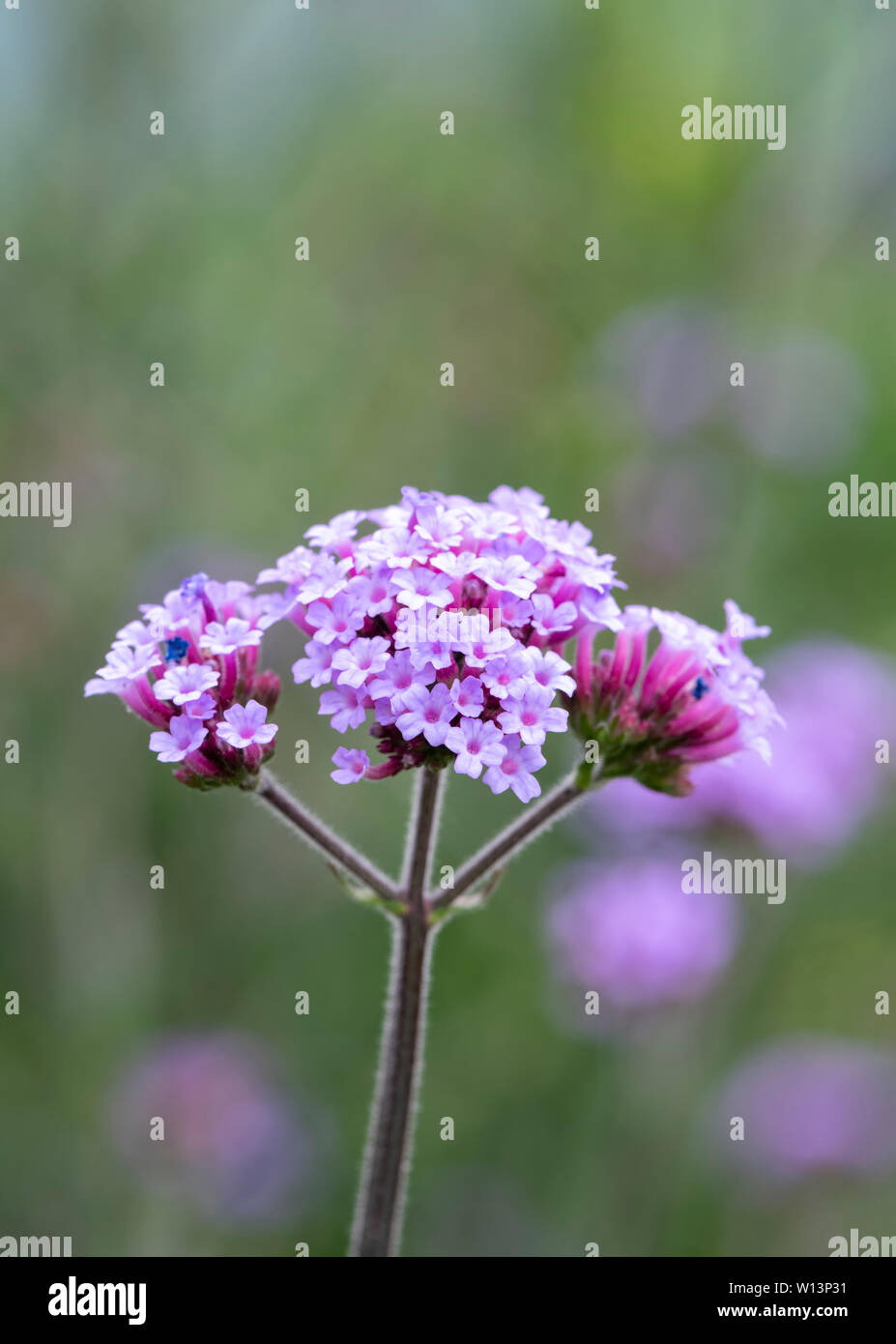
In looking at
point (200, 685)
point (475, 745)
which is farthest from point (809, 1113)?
point (200, 685)

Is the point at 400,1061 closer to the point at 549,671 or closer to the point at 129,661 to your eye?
the point at 549,671

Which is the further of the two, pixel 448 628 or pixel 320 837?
pixel 320 837

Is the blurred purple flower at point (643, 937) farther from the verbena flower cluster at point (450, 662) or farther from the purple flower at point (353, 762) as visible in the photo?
the purple flower at point (353, 762)

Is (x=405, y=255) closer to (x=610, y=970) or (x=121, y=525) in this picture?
(x=121, y=525)

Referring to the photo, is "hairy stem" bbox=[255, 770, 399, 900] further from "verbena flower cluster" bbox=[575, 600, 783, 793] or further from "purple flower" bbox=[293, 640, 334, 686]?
"verbena flower cluster" bbox=[575, 600, 783, 793]

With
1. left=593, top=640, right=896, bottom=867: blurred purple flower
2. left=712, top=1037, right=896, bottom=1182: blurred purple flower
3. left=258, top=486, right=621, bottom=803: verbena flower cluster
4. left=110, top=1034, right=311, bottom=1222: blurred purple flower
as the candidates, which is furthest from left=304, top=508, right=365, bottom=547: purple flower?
left=712, top=1037, right=896, bottom=1182: blurred purple flower

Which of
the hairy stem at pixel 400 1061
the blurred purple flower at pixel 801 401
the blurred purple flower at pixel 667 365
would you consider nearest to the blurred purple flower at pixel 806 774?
the blurred purple flower at pixel 801 401
